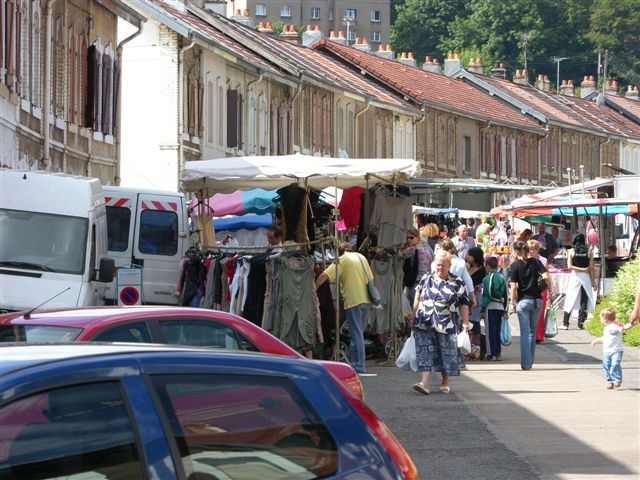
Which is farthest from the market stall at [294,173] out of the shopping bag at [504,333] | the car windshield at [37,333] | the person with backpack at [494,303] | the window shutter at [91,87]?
the window shutter at [91,87]

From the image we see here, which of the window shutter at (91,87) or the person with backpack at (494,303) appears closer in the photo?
the person with backpack at (494,303)

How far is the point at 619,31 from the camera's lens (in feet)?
459

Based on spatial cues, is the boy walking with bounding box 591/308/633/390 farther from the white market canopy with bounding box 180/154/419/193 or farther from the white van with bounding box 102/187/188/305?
the white van with bounding box 102/187/188/305

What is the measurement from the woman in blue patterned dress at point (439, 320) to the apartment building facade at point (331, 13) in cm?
13846

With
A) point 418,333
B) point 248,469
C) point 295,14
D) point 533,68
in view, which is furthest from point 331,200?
point 295,14

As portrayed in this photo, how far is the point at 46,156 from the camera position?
1095 inches

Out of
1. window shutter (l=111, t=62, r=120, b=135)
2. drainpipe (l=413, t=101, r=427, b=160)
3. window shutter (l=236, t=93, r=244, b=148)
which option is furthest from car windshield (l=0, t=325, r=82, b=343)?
drainpipe (l=413, t=101, r=427, b=160)

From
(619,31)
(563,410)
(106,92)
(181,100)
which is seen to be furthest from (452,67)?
(563,410)

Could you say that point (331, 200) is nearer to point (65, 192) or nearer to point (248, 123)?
point (65, 192)

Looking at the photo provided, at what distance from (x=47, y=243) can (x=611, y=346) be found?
21.4 ft

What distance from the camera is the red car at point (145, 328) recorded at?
945 cm

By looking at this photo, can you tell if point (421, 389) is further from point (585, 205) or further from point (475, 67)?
point (475, 67)

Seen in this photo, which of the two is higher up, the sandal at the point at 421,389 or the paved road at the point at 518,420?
the sandal at the point at 421,389

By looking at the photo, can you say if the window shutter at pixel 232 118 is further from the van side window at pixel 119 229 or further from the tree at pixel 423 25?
the tree at pixel 423 25
